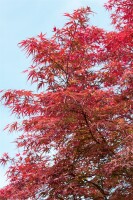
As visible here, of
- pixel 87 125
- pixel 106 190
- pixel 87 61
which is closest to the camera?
pixel 87 125

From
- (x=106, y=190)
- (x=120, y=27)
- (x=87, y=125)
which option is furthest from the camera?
(x=120, y=27)

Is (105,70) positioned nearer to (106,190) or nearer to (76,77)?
(76,77)

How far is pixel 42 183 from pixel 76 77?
303 centimetres

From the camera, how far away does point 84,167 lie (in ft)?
27.7

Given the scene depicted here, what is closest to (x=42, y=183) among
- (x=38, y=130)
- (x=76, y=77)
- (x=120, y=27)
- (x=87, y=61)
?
(x=38, y=130)

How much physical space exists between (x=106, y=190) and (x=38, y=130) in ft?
7.78

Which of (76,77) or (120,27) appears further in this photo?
(120,27)

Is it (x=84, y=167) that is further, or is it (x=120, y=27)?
(x=120, y=27)

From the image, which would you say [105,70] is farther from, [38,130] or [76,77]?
[38,130]

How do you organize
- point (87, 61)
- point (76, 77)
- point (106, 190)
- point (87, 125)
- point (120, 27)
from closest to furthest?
point (87, 125), point (106, 190), point (76, 77), point (87, 61), point (120, 27)

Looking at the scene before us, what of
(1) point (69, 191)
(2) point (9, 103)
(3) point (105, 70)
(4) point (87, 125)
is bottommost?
(1) point (69, 191)

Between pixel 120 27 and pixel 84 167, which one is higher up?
pixel 120 27

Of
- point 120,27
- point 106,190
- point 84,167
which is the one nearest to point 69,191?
point 84,167

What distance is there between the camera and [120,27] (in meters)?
14.3
